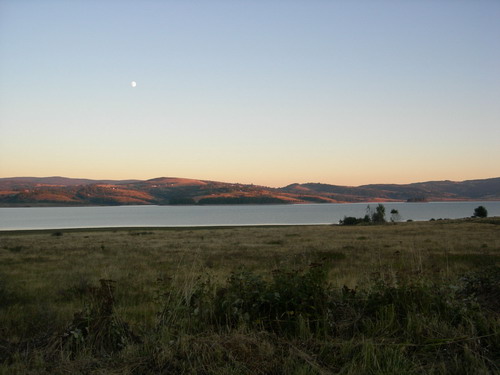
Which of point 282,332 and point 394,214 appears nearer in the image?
point 282,332

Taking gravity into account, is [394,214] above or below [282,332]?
below

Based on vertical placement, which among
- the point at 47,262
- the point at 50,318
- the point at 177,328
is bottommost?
the point at 47,262

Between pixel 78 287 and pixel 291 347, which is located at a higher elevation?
pixel 291 347

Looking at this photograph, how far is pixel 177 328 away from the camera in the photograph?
5.69 metres

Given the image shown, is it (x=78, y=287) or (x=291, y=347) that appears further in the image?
(x=78, y=287)

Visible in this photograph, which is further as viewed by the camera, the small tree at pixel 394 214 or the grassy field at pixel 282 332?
the small tree at pixel 394 214

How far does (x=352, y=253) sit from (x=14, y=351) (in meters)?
18.3

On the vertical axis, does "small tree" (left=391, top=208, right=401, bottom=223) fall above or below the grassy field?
below

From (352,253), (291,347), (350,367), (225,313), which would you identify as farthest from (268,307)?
(352,253)

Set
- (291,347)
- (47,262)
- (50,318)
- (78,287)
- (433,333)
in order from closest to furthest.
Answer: (291,347)
(433,333)
(50,318)
(78,287)
(47,262)

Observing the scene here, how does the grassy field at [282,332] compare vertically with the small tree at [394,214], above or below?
above

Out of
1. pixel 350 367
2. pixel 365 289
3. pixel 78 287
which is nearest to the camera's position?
pixel 350 367

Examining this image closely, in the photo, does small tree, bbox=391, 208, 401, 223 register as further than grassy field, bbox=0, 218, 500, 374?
Yes

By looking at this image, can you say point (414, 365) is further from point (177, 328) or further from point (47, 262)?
point (47, 262)
